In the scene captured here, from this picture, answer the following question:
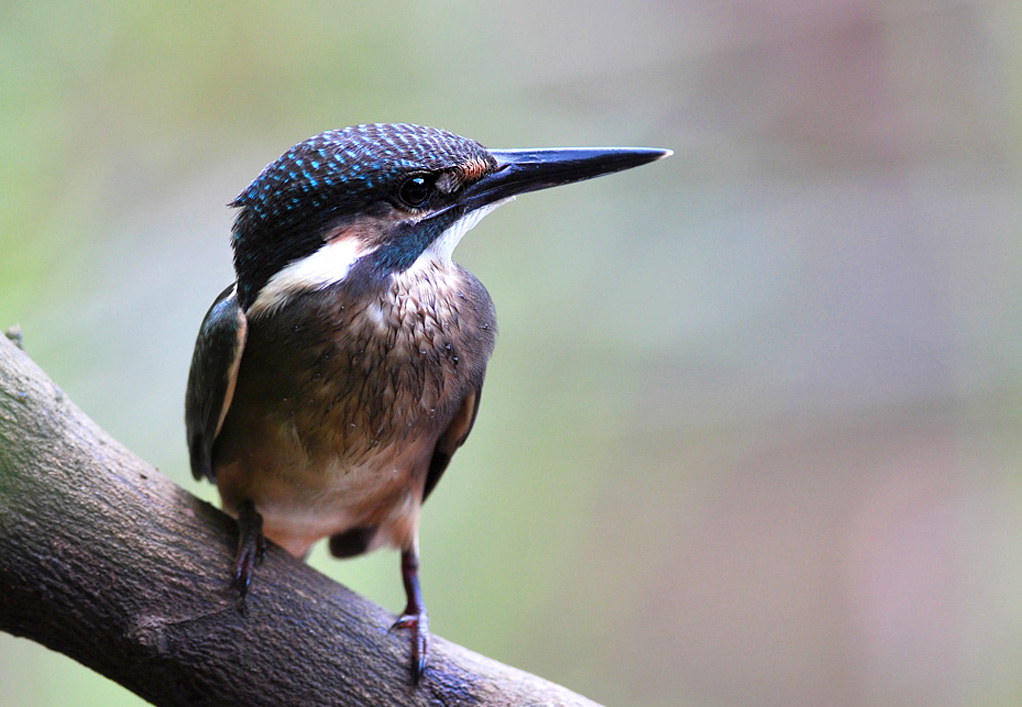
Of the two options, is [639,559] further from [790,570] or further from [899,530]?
[899,530]

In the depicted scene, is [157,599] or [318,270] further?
[318,270]

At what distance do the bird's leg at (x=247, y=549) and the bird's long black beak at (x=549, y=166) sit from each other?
2.19 feet

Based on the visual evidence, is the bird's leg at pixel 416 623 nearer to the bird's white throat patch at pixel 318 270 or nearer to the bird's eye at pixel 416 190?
the bird's white throat patch at pixel 318 270

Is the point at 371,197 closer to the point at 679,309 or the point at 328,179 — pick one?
the point at 328,179

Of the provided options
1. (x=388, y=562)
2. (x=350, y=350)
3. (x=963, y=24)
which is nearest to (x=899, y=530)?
(x=963, y=24)

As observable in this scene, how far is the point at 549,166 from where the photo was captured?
5.14 ft

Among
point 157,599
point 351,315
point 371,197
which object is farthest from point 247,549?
point 371,197

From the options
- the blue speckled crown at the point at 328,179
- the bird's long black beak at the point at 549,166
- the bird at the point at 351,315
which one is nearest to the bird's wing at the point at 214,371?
the bird at the point at 351,315

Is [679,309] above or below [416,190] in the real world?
above

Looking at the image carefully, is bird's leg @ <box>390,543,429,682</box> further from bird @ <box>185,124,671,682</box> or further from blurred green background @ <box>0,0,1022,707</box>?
blurred green background @ <box>0,0,1022,707</box>

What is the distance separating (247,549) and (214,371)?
309 millimetres

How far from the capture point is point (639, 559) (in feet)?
12.7

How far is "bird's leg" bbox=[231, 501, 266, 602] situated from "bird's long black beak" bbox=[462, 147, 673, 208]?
667 millimetres

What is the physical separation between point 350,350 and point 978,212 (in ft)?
9.44
